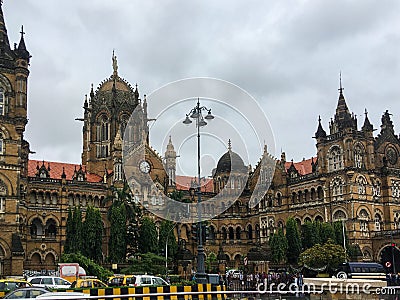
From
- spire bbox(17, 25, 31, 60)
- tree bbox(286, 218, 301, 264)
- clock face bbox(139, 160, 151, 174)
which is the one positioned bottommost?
tree bbox(286, 218, 301, 264)

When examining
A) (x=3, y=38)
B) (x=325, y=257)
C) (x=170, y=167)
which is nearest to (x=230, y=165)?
(x=170, y=167)

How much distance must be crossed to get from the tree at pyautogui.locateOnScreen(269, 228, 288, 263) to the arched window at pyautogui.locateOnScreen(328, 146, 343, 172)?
460 inches

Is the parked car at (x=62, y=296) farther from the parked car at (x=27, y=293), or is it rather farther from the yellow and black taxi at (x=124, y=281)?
the yellow and black taxi at (x=124, y=281)

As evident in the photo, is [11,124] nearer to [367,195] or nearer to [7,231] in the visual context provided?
[7,231]

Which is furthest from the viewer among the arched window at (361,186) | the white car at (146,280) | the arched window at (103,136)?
the arched window at (103,136)

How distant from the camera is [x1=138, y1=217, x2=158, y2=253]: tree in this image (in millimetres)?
62000

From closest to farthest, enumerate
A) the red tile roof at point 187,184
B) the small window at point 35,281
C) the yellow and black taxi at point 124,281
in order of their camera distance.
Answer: the yellow and black taxi at point 124,281 < the small window at point 35,281 < the red tile roof at point 187,184

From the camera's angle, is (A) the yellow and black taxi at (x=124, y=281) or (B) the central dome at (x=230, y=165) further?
(B) the central dome at (x=230, y=165)

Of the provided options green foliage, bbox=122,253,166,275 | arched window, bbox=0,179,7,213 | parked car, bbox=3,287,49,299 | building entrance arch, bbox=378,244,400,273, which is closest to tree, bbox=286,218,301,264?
building entrance arch, bbox=378,244,400,273

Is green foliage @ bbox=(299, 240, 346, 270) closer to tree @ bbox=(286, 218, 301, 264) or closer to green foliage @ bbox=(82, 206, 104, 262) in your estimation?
tree @ bbox=(286, 218, 301, 264)

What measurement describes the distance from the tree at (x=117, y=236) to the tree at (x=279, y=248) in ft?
52.7

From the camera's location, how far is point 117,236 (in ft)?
199

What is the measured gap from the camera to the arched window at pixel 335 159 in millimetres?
68312

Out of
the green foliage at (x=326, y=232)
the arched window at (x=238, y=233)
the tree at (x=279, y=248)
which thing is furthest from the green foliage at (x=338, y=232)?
the arched window at (x=238, y=233)
